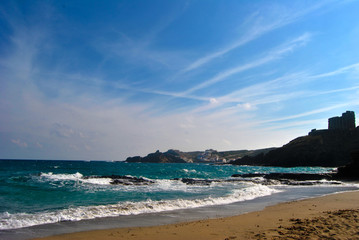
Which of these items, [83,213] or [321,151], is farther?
[321,151]

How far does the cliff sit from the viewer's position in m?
107

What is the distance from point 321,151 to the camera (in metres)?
114

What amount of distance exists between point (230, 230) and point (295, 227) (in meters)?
2.38

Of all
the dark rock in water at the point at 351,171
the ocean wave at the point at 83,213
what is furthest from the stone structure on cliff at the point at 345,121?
the ocean wave at the point at 83,213

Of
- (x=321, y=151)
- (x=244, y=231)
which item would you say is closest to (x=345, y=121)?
(x=321, y=151)

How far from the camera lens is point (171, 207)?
1506 centimetres

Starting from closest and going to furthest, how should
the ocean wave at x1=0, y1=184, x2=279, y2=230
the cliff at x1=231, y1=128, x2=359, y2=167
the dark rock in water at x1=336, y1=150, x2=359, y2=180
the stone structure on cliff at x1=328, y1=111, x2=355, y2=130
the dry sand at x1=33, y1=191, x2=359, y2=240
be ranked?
the dry sand at x1=33, y1=191, x2=359, y2=240
the ocean wave at x1=0, y1=184, x2=279, y2=230
the dark rock in water at x1=336, y1=150, x2=359, y2=180
the cliff at x1=231, y1=128, x2=359, y2=167
the stone structure on cliff at x1=328, y1=111, x2=355, y2=130

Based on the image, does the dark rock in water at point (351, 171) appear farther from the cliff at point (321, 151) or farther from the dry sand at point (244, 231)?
the cliff at point (321, 151)

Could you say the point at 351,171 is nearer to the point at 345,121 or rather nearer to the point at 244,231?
the point at 244,231

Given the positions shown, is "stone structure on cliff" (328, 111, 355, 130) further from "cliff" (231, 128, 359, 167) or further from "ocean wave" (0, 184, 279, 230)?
"ocean wave" (0, 184, 279, 230)

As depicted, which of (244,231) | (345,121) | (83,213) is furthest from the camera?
(345,121)

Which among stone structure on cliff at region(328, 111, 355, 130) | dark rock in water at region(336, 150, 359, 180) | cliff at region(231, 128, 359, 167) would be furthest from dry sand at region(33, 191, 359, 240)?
stone structure on cliff at region(328, 111, 355, 130)

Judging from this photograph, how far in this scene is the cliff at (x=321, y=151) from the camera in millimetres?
107062

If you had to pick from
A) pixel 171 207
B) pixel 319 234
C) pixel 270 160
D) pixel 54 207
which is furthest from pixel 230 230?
pixel 270 160
